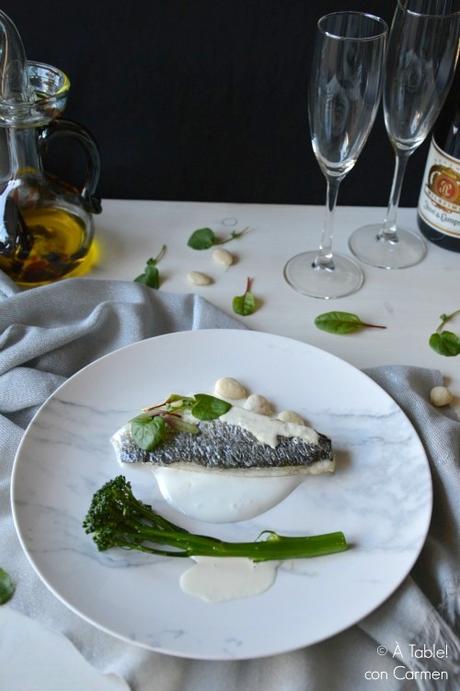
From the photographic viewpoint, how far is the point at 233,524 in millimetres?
805

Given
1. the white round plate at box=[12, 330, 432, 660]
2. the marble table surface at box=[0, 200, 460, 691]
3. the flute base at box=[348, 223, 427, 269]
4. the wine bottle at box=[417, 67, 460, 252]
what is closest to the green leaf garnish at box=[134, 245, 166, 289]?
the marble table surface at box=[0, 200, 460, 691]

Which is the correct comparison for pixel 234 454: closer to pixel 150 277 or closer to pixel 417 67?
pixel 150 277

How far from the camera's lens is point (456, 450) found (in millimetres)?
878

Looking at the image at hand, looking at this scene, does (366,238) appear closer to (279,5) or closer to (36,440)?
(279,5)

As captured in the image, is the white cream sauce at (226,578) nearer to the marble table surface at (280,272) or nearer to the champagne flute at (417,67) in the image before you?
the marble table surface at (280,272)

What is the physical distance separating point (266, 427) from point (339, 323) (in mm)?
251

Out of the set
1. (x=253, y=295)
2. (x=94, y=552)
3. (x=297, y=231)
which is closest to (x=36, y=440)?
(x=94, y=552)

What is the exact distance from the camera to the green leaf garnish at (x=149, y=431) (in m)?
0.83

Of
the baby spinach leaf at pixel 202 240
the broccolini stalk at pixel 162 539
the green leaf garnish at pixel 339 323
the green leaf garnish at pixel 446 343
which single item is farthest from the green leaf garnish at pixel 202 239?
the broccolini stalk at pixel 162 539

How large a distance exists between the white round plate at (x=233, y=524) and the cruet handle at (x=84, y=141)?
10.3 inches

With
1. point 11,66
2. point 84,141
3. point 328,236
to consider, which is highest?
point 11,66

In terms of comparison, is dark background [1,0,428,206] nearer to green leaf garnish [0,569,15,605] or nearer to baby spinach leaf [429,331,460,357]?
baby spinach leaf [429,331,460,357]

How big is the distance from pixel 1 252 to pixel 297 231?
42cm

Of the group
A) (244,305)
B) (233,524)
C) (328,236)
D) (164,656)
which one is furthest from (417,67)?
(164,656)
